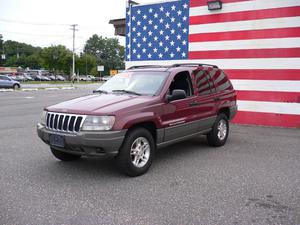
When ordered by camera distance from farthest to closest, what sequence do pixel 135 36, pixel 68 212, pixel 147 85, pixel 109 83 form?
pixel 135 36, pixel 109 83, pixel 147 85, pixel 68 212

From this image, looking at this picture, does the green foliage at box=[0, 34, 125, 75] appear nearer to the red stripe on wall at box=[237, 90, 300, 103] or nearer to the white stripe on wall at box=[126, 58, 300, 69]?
the white stripe on wall at box=[126, 58, 300, 69]

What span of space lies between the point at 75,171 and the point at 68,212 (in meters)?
1.56

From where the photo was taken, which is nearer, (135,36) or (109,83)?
(109,83)

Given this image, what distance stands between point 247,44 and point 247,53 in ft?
0.95

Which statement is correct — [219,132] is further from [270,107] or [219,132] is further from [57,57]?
[57,57]

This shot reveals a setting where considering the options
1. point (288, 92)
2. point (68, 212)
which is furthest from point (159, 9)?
point (68, 212)

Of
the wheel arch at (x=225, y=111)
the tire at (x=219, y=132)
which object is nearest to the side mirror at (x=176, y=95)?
the tire at (x=219, y=132)

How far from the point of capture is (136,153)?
4891 mm

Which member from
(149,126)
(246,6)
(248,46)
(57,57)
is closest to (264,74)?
(248,46)

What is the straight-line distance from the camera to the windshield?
5512 mm

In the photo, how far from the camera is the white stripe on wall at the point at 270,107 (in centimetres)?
945

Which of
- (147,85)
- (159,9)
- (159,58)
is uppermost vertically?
A: (159,9)

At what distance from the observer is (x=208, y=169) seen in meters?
5.31

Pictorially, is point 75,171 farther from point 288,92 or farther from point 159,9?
point 159,9
